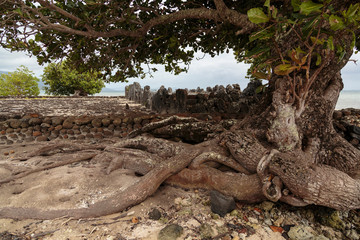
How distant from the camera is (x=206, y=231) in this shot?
2.33 meters

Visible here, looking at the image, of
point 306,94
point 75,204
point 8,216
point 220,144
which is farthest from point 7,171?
point 306,94

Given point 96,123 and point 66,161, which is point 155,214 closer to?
point 66,161

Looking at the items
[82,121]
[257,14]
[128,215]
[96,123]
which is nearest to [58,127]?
[82,121]

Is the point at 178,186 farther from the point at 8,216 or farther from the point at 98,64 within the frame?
the point at 98,64

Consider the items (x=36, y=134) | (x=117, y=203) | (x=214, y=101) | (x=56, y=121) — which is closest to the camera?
(x=117, y=203)

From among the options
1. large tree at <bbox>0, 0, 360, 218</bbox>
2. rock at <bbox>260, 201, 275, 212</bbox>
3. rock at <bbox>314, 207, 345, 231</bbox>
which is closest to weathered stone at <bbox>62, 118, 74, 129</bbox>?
large tree at <bbox>0, 0, 360, 218</bbox>

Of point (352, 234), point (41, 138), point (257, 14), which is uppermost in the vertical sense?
point (257, 14)

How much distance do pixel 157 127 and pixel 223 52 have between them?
13.5 ft

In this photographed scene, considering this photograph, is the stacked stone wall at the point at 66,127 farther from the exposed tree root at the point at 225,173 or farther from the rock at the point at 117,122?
the exposed tree root at the point at 225,173

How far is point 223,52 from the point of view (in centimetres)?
729

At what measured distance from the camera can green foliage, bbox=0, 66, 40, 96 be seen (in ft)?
82.1

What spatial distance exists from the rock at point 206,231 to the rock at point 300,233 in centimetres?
93

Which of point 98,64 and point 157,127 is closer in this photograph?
point 157,127

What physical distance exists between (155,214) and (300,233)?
1.74m
